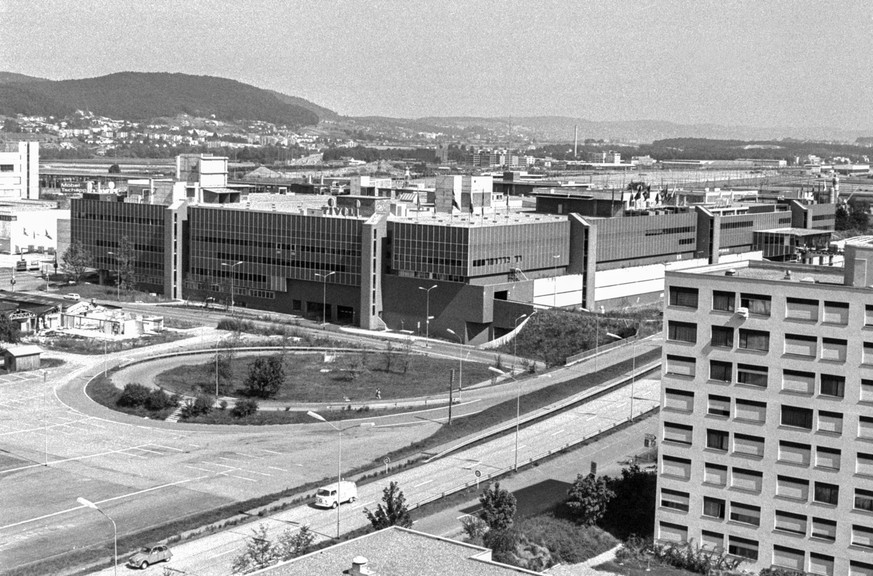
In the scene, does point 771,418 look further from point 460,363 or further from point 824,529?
point 460,363

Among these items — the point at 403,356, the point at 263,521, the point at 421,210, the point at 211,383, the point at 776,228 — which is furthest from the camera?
the point at 776,228

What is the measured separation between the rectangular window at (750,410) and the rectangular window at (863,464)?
11.0 feet

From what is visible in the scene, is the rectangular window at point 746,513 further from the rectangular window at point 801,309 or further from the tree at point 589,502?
the rectangular window at point 801,309

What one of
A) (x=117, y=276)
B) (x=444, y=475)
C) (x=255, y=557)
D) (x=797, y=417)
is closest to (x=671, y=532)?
(x=797, y=417)

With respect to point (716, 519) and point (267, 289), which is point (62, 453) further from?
point (267, 289)

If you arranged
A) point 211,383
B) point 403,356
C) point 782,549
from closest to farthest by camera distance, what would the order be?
point 782,549 → point 211,383 → point 403,356

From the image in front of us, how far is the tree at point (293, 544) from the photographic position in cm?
4098

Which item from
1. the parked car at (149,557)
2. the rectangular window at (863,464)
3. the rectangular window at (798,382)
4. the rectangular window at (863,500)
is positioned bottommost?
the parked car at (149,557)

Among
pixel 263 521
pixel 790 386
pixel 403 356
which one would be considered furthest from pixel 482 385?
pixel 790 386

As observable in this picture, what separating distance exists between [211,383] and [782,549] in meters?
39.8

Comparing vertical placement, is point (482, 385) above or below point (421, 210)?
below

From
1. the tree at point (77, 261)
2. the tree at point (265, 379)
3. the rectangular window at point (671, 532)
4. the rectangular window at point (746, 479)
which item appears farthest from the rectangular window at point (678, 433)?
the tree at point (77, 261)

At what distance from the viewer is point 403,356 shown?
80750 mm

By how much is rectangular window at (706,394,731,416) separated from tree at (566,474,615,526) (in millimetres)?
5469
